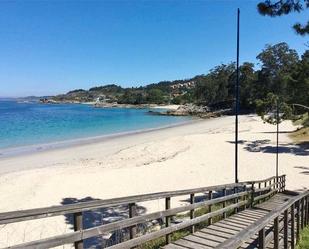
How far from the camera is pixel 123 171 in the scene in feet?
71.3

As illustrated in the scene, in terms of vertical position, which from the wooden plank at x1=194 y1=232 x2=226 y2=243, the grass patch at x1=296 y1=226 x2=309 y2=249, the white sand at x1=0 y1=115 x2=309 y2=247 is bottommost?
the white sand at x1=0 y1=115 x2=309 y2=247

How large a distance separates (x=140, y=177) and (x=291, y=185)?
755 cm

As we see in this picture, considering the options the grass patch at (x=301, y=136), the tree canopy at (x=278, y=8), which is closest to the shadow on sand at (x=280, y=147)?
the grass patch at (x=301, y=136)

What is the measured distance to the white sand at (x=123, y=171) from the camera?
1512cm

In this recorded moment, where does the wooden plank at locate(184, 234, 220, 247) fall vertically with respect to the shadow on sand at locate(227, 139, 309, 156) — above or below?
above

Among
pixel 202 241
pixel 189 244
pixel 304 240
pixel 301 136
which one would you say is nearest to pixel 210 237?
pixel 202 241

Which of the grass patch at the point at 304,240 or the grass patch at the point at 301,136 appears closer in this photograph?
the grass patch at the point at 304,240

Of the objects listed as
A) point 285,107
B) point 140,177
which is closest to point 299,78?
point 285,107

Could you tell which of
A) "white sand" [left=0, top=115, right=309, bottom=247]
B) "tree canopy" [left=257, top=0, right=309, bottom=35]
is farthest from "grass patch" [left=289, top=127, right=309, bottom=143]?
"tree canopy" [left=257, top=0, right=309, bottom=35]

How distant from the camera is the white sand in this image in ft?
49.6

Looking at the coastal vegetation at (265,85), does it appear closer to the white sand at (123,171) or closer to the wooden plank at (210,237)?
the white sand at (123,171)

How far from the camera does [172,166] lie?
2323 cm

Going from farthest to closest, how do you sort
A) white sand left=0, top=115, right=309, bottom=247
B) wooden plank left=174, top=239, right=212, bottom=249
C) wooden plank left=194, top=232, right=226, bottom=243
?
white sand left=0, top=115, right=309, bottom=247 → wooden plank left=194, top=232, right=226, bottom=243 → wooden plank left=174, top=239, right=212, bottom=249

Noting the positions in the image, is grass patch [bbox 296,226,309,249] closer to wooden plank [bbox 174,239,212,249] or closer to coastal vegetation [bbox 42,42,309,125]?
wooden plank [bbox 174,239,212,249]
